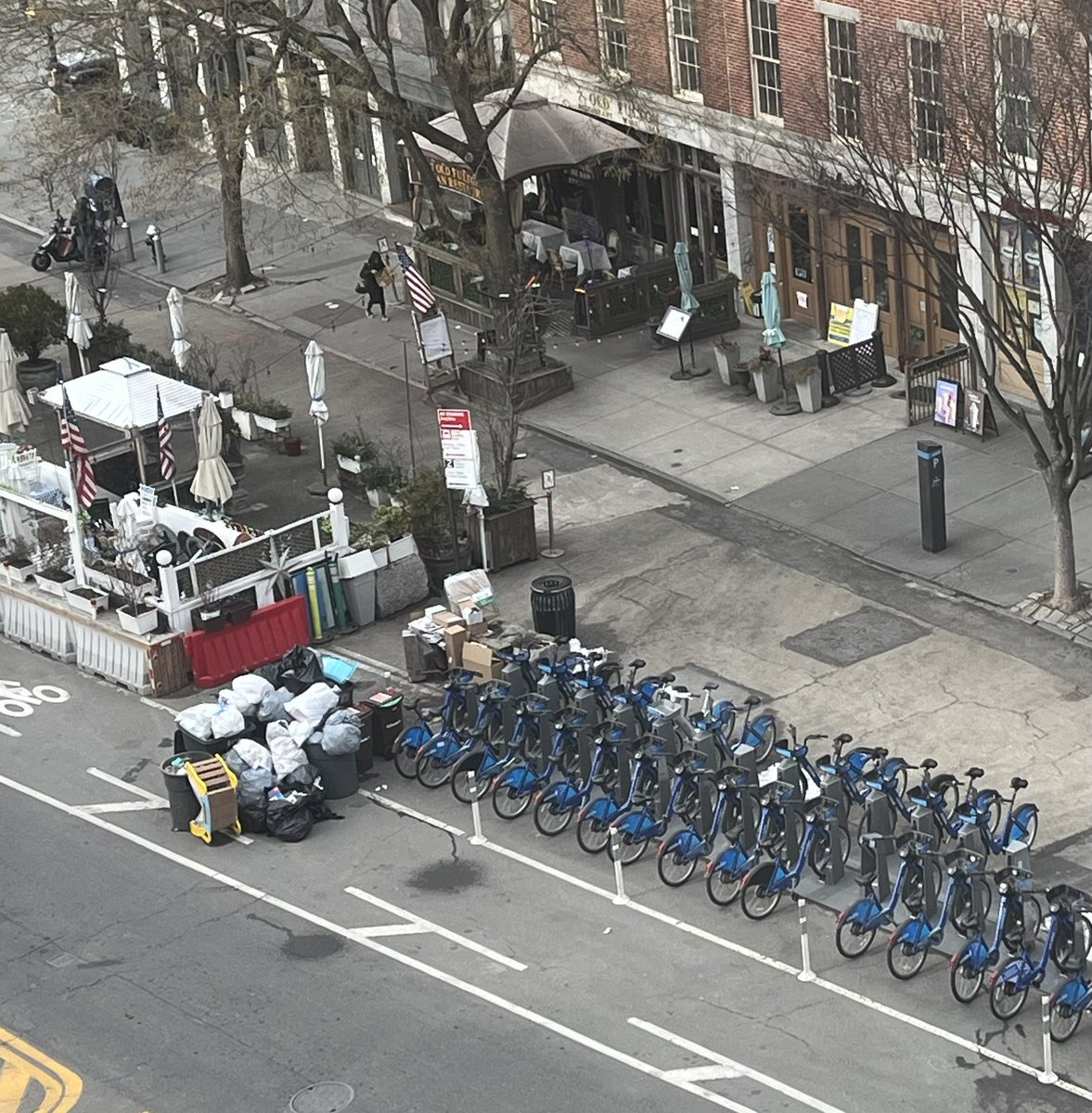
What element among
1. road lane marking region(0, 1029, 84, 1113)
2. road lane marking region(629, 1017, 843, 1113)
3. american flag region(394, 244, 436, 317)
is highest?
american flag region(394, 244, 436, 317)

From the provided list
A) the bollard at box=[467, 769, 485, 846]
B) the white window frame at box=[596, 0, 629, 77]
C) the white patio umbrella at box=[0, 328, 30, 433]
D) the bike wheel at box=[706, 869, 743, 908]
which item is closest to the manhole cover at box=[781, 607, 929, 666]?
the bollard at box=[467, 769, 485, 846]

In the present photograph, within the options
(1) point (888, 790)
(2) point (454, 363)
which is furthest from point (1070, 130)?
(2) point (454, 363)

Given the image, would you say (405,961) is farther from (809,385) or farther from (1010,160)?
(809,385)

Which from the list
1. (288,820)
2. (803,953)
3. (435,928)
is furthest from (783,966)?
(288,820)

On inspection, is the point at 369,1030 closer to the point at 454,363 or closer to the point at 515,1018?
the point at 515,1018

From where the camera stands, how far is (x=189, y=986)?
20.6 m

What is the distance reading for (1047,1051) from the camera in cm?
1814

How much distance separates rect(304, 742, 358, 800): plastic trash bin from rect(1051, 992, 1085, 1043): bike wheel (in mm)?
8590

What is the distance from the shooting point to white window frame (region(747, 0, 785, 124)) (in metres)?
35.1

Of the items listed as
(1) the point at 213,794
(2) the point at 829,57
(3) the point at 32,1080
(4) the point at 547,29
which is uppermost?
(4) the point at 547,29

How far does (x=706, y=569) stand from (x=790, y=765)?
7529 millimetres

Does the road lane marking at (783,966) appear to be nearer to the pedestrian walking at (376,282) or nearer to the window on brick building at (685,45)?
the window on brick building at (685,45)

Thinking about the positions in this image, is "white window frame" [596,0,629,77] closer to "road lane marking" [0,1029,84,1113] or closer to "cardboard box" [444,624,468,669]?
"cardboard box" [444,624,468,669]

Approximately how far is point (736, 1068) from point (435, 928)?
12.7ft
